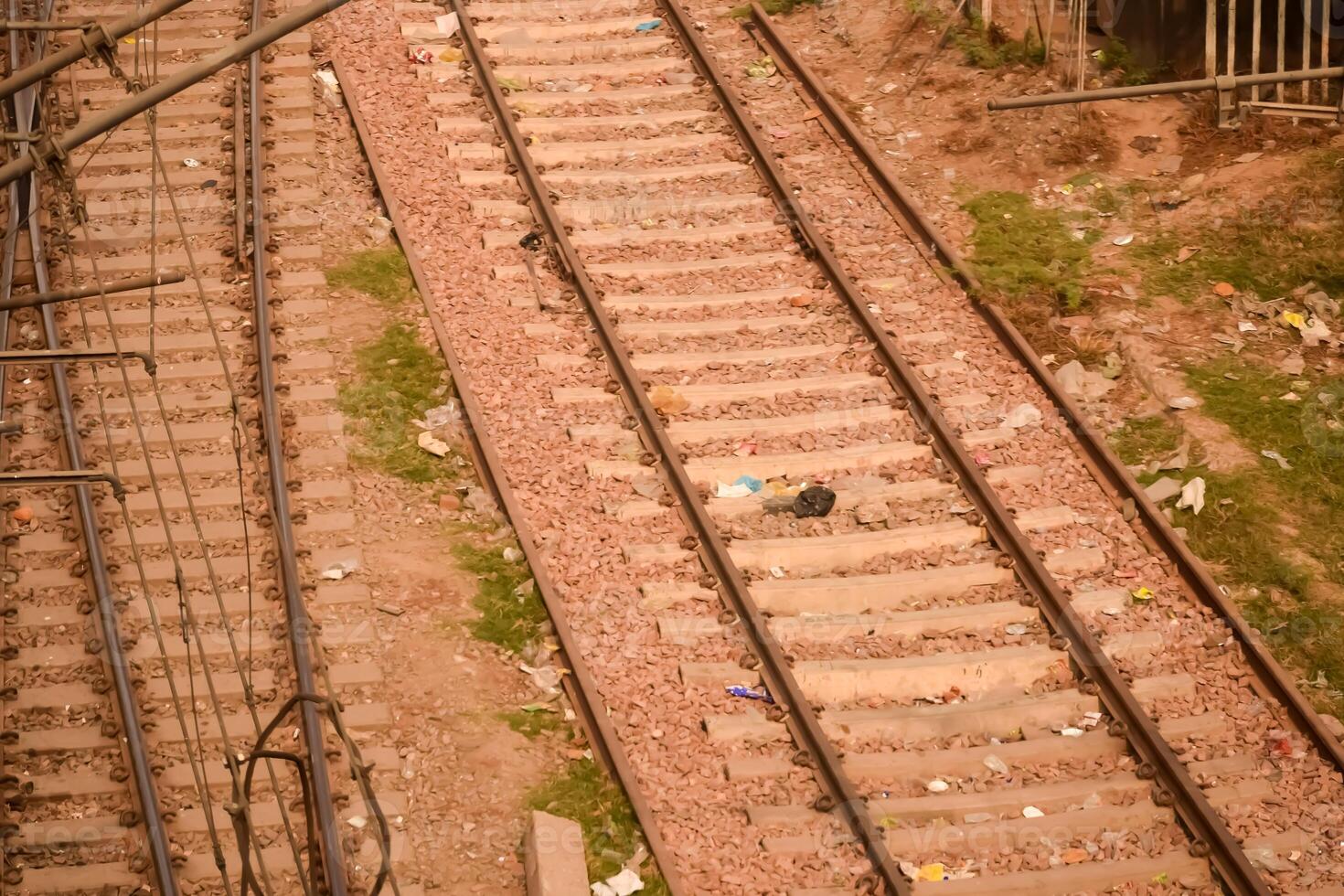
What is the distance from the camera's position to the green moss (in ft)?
39.9

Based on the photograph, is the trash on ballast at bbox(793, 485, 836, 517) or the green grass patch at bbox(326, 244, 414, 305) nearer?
the trash on ballast at bbox(793, 485, 836, 517)

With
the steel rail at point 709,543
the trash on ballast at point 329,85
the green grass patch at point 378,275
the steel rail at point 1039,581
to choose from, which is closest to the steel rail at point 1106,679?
the steel rail at point 1039,581

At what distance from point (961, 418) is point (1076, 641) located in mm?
2181

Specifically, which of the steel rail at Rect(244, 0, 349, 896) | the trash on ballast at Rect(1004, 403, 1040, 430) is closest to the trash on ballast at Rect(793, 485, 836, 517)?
the trash on ballast at Rect(1004, 403, 1040, 430)

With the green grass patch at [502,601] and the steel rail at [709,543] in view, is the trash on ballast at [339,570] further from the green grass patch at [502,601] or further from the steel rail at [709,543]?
the steel rail at [709,543]

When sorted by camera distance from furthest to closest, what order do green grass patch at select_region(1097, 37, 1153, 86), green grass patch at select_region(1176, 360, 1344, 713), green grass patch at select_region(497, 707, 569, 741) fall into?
green grass patch at select_region(1097, 37, 1153, 86), green grass patch at select_region(1176, 360, 1344, 713), green grass patch at select_region(497, 707, 569, 741)

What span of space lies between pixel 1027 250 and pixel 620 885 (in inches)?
271

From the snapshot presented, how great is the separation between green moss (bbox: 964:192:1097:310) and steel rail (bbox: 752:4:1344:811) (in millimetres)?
263

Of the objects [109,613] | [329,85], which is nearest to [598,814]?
[109,613]

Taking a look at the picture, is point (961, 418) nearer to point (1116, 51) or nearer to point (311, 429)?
point (311, 429)

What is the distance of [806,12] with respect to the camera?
16.0 m

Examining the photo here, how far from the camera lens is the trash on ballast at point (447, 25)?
15039mm

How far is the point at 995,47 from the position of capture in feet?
49.5

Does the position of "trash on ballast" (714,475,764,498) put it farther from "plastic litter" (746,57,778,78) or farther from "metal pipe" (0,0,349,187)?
"plastic litter" (746,57,778,78)
